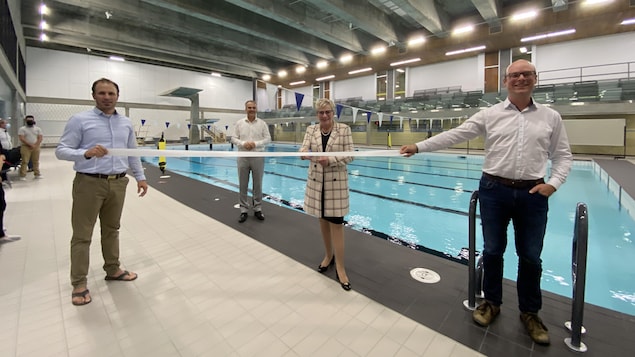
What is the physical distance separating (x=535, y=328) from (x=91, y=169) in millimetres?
2677

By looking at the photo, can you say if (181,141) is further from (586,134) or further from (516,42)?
(586,134)

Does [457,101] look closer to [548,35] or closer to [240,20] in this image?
[548,35]

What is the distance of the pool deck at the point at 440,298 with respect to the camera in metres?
1.48

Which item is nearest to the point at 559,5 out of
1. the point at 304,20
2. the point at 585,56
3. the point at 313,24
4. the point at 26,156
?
the point at 585,56

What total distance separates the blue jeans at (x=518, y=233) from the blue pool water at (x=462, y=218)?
114 cm

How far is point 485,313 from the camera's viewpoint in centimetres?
167

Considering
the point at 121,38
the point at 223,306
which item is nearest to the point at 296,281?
the point at 223,306

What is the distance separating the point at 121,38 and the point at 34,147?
1060 centimetres

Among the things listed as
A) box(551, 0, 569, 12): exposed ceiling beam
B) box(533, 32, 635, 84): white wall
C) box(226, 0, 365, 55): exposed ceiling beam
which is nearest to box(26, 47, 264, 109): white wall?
box(226, 0, 365, 55): exposed ceiling beam

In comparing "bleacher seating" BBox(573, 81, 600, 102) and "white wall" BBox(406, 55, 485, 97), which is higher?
"white wall" BBox(406, 55, 485, 97)

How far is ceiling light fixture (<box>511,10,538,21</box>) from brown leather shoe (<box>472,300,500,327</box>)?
14.2m

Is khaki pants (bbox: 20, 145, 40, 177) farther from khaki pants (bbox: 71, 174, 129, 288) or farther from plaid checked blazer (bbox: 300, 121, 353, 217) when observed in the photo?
plaid checked blazer (bbox: 300, 121, 353, 217)

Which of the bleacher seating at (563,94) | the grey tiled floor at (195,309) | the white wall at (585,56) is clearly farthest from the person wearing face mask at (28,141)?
the white wall at (585,56)

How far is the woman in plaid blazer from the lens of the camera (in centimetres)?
206
